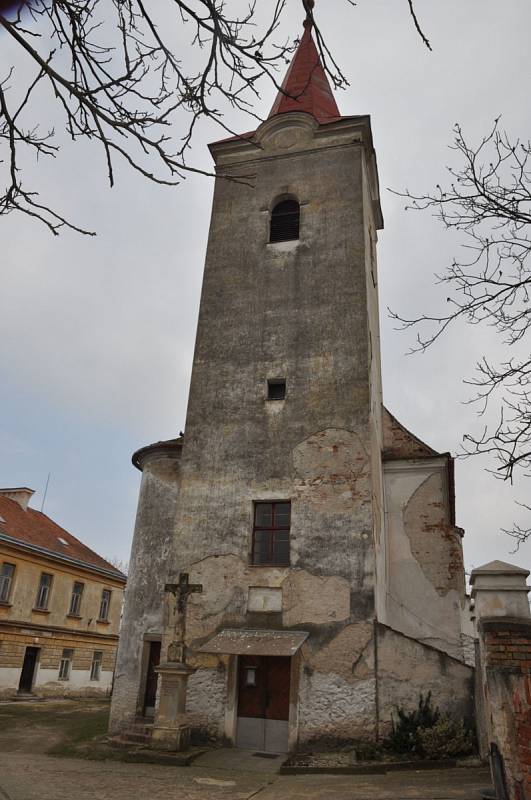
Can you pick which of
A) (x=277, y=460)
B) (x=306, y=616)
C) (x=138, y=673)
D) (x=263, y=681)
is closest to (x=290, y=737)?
(x=263, y=681)

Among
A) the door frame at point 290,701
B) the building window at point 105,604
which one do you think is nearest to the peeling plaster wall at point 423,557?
the door frame at point 290,701

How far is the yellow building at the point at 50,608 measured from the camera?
2342 centimetres

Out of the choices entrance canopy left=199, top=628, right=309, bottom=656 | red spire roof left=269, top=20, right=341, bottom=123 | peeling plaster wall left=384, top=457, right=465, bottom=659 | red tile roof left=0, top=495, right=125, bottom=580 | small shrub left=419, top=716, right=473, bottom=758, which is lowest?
small shrub left=419, top=716, right=473, bottom=758

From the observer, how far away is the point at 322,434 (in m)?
13.9

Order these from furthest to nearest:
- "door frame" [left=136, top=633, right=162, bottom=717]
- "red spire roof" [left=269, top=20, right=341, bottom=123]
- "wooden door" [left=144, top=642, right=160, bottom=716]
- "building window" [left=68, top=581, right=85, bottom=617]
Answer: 1. "building window" [left=68, top=581, right=85, bottom=617]
2. "red spire roof" [left=269, top=20, right=341, bottom=123]
3. "wooden door" [left=144, top=642, right=160, bottom=716]
4. "door frame" [left=136, top=633, right=162, bottom=717]

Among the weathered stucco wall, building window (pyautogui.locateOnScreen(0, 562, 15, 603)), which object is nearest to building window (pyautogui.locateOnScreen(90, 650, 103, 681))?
building window (pyautogui.locateOnScreen(0, 562, 15, 603))

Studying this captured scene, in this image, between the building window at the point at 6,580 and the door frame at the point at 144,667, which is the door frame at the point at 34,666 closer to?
the building window at the point at 6,580

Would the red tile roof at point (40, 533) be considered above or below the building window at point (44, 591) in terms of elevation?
above

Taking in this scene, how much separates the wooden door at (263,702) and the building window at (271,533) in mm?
2001

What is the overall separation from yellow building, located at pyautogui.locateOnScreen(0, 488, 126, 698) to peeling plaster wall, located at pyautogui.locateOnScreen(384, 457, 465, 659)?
1532 cm

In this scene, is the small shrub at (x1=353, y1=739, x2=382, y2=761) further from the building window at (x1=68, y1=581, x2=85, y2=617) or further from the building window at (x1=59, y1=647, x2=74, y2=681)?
the building window at (x1=68, y1=581, x2=85, y2=617)

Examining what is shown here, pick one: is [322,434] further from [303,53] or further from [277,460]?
[303,53]

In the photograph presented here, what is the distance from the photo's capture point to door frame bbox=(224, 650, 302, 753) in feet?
38.1

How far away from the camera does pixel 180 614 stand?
1213cm
